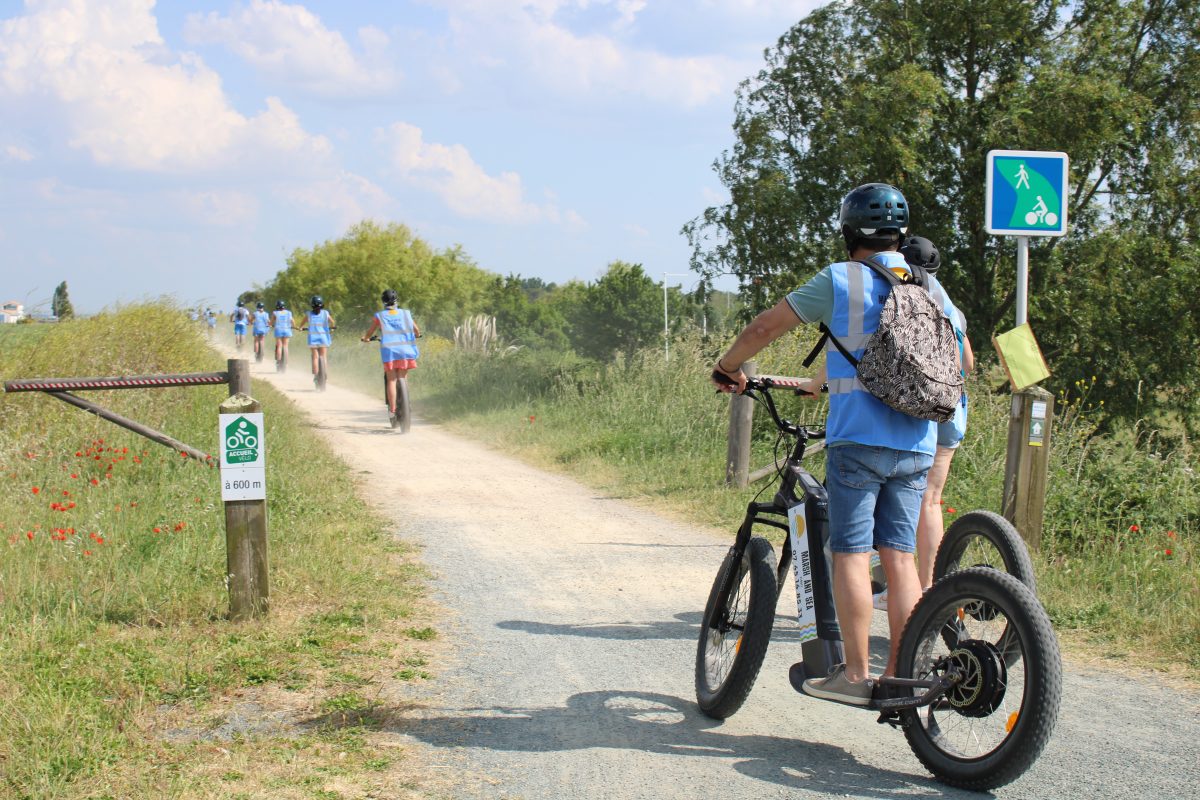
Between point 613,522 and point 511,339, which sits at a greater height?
point 511,339

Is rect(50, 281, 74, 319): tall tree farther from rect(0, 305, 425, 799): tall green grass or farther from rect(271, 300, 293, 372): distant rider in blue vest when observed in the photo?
rect(271, 300, 293, 372): distant rider in blue vest

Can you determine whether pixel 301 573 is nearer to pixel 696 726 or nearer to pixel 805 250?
pixel 696 726

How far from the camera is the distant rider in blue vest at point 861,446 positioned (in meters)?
3.63

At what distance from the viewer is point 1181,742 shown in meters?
4.11

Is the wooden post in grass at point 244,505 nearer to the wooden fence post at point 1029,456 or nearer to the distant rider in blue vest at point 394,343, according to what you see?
the wooden fence post at point 1029,456

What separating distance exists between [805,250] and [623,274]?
30.1 feet

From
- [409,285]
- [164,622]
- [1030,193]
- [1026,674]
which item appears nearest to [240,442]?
[164,622]

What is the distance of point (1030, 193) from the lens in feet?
21.8

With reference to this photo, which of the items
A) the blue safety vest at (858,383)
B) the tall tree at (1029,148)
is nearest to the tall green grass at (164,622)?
the blue safety vest at (858,383)

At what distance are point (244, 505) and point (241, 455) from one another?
249 mm

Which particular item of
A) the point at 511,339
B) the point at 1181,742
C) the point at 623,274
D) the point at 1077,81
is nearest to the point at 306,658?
the point at 1181,742

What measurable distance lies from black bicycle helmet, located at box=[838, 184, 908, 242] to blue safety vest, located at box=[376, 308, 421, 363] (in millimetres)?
11483

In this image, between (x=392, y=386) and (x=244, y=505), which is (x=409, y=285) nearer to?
(x=392, y=386)

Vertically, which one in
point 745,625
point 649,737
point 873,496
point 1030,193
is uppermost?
point 1030,193
